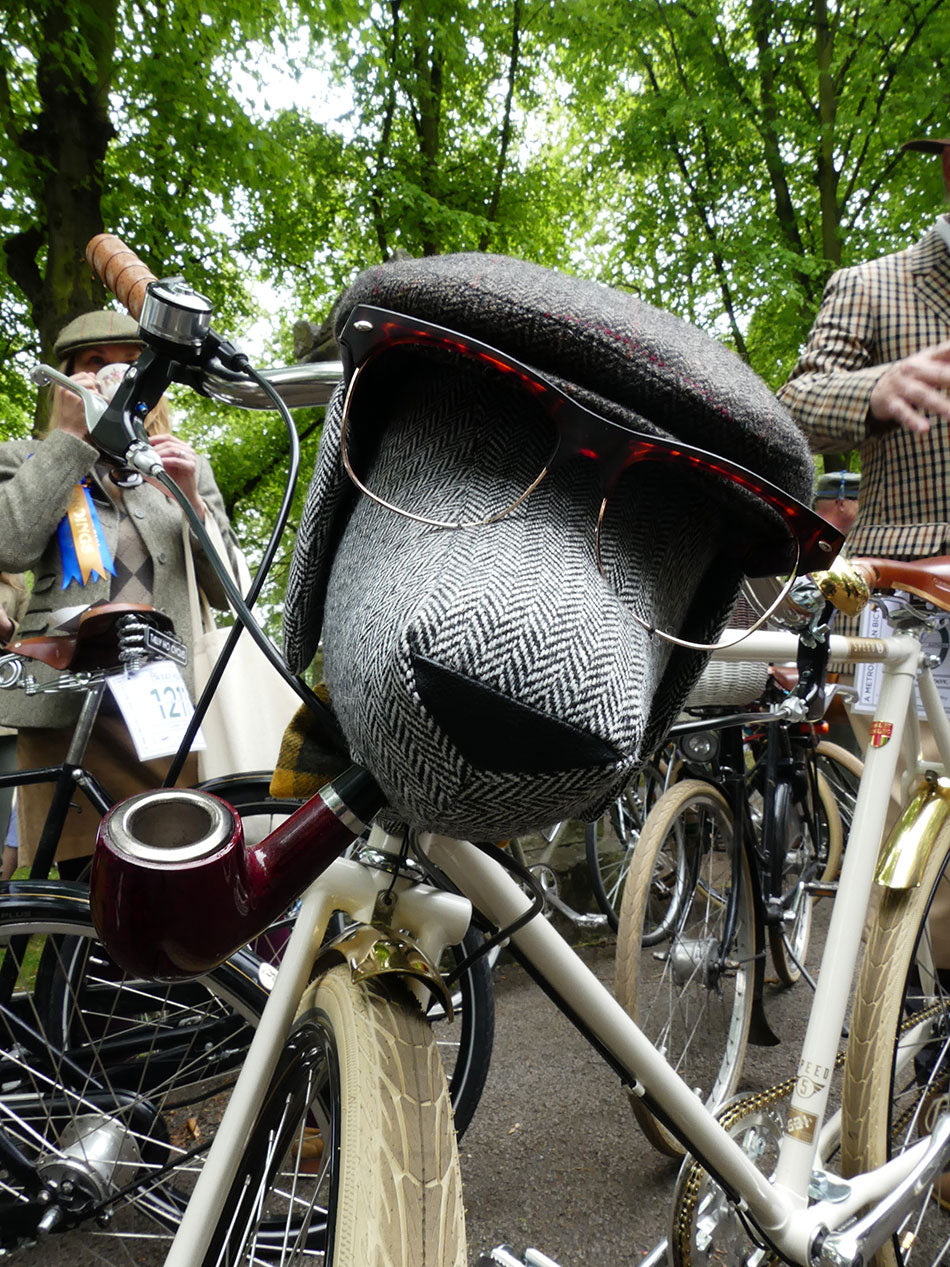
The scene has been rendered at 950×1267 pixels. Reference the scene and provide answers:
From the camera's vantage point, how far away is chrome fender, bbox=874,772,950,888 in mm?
1546

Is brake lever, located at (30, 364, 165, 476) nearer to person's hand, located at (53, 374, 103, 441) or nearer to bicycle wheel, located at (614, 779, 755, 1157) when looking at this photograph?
person's hand, located at (53, 374, 103, 441)

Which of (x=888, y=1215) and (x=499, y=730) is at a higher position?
(x=499, y=730)

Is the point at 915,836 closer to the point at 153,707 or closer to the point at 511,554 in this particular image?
the point at 511,554

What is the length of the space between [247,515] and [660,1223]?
31.5ft

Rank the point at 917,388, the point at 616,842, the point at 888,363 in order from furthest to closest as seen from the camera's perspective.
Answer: the point at 616,842
the point at 888,363
the point at 917,388

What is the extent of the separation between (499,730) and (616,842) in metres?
3.70

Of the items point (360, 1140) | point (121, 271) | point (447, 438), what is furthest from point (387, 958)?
point (121, 271)

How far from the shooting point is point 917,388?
1576 mm

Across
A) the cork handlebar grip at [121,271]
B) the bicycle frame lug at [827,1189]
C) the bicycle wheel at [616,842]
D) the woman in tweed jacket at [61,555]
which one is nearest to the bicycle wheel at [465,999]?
the woman in tweed jacket at [61,555]

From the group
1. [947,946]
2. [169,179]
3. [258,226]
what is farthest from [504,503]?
[258,226]

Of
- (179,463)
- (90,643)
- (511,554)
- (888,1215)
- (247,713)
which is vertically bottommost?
(888,1215)

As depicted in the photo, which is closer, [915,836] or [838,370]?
[915,836]

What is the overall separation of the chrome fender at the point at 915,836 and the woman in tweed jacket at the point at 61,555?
1.58m

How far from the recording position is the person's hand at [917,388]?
1.54 m
